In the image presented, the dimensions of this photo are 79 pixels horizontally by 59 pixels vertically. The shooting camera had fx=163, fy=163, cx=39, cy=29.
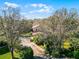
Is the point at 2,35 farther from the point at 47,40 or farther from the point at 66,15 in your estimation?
the point at 66,15

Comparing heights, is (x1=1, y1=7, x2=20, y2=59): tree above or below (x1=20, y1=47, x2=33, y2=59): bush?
above

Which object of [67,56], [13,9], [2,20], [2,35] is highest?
[13,9]

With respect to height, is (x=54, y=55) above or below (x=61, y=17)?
below

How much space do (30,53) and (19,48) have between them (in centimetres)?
182

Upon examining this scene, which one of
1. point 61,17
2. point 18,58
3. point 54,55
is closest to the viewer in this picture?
point 18,58

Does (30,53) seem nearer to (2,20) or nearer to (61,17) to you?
(2,20)


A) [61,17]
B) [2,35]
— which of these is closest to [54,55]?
[61,17]

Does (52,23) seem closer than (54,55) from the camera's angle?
No

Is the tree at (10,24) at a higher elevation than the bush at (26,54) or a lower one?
higher

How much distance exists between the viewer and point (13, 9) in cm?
2170

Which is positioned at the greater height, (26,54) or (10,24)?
(10,24)

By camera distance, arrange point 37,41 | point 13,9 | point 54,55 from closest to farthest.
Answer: point 13,9 < point 54,55 < point 37,41

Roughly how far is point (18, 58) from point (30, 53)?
1.87 metres

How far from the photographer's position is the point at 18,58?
23469 mm
